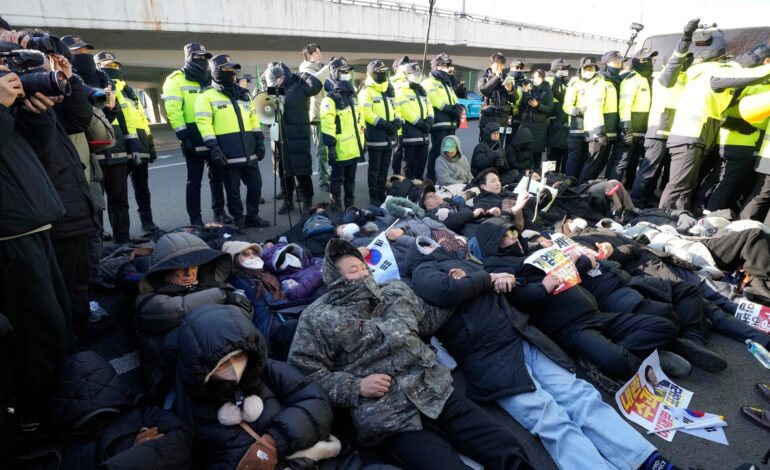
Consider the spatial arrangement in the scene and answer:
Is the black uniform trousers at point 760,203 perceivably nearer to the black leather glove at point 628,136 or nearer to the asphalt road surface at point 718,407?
the black leather glove at point 628,136

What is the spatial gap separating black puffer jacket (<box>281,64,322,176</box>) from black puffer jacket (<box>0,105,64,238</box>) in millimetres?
3621

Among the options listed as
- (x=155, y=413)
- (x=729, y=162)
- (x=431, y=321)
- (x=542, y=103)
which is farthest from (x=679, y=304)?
(x=542, y=103)

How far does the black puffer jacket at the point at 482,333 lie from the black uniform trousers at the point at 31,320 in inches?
84.0

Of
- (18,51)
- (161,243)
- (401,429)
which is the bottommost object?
(401,429)

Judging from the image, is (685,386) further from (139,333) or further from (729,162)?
(729,162)

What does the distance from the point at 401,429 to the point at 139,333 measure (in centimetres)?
176

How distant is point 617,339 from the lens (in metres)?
3.26

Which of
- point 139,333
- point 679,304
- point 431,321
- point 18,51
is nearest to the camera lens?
point 18,51

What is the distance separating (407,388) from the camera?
2443mm

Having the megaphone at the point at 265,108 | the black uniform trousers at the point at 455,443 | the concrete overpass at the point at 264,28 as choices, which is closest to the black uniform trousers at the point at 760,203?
the black uniform trousers at the point at 455,443

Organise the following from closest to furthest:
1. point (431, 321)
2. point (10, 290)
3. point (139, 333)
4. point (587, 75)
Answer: point (10, 290) < point (139, 333) < point (431, 321) < point (587, 75)

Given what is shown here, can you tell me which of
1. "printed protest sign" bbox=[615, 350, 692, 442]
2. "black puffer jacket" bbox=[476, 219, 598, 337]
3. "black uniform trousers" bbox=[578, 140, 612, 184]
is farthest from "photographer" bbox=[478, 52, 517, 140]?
"printed protest sign" bbox=[615, 350, 692, 442]

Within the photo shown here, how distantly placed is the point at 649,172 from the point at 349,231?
493cm

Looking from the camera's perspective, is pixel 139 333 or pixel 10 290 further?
pixel 139 333
